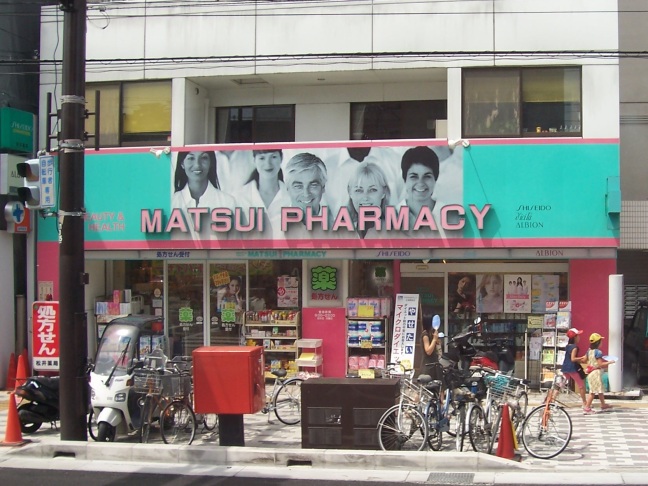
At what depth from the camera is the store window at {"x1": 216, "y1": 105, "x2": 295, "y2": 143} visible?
1780 centimetres

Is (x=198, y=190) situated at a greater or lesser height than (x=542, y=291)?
greater

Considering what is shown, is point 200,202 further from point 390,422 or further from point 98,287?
point 390,422

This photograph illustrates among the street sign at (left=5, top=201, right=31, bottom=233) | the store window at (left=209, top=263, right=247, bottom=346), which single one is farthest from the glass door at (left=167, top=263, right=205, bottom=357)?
the street sign at (left=5, top=201, right=31, bottom=233)

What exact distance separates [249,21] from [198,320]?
6651mm

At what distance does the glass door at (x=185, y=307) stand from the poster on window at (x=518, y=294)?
6.70 meters

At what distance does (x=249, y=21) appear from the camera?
1670cm

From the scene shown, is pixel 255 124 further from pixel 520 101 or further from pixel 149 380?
pixel 149 380

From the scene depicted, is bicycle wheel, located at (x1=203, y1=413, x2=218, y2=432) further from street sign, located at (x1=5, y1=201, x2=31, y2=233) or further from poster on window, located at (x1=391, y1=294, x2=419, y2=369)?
street sign, located at (x1=5, y1=201, x2=31, y2=233)

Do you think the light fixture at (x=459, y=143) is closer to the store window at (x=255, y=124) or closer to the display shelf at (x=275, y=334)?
the store window at (x=255, y=124)

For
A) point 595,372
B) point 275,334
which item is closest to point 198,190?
point 275,334

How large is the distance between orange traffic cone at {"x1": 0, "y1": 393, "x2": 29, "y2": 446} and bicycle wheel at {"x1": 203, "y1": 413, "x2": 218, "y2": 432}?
2.73m

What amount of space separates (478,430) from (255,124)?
9.45 meters

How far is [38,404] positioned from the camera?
12.9m

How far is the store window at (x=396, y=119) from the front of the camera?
17.3 metres
